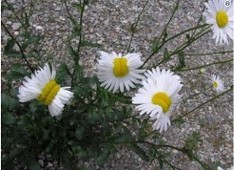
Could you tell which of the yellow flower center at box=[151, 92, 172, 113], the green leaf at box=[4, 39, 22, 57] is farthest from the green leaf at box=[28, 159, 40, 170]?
the yellow flower center at box=[151, 92, 172, 113]

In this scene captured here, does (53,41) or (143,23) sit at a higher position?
(143,23)

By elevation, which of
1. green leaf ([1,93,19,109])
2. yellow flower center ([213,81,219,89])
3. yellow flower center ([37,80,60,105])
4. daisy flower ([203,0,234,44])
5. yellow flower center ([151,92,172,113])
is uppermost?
yellow flower center ([213,81,219,89])

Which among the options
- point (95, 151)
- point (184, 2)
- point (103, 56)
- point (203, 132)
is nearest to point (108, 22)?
point (184, 2)

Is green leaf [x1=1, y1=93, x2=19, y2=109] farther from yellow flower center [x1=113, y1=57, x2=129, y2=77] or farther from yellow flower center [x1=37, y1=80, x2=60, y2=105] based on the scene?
yellow flower center [x1=113, y1=57, x2=129, y2=77]

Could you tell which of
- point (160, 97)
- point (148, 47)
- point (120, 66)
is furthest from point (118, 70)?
point (148, 47)

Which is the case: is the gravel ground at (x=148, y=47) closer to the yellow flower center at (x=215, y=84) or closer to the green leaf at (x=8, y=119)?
the yellow flower center at (x=215, y=84)

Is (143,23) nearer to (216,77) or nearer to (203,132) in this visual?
(216,77)
